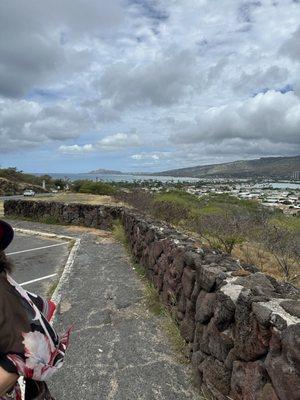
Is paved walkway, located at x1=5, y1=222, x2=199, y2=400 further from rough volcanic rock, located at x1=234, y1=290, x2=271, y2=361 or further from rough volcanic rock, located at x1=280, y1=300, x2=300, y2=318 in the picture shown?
rough volcanic rock, located at x1=280, y1=300, x2=300, y2=318

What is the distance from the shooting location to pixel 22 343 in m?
1.56

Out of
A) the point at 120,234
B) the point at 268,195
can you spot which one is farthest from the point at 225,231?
the point at 268,195

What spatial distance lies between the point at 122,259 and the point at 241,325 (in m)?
6.69

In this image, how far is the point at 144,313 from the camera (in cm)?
588

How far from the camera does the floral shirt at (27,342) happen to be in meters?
1.54

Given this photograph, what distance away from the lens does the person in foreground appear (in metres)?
1.54

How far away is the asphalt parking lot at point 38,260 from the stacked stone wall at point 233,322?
3045 millimetres

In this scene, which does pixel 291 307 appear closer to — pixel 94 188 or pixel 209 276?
pixel 209 276

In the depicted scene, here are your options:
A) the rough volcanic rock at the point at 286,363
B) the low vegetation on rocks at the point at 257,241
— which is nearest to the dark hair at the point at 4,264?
the rough volcanic rock at the point at 286,363

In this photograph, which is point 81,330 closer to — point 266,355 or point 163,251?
point 163,251

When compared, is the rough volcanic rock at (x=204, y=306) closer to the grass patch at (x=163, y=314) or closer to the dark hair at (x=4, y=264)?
the grass patch at (x=163, y=314)

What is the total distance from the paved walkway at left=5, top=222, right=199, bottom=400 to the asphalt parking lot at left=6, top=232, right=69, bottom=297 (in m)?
0.62

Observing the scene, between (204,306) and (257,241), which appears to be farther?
(257,241)

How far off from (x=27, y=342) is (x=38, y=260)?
8.84 meters
